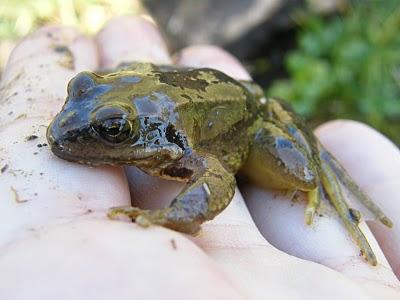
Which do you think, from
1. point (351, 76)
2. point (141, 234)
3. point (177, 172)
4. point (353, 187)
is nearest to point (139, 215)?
point (141, 234)

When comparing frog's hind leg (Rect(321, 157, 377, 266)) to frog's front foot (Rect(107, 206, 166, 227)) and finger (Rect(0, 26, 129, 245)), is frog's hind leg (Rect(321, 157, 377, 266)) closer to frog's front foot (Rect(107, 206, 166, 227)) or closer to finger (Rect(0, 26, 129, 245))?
frog's front foot (Rect(107, 206, 166, 227))

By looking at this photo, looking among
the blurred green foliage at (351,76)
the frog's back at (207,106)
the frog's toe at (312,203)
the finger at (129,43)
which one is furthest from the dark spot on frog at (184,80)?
the blurred green foliage at (351,76)

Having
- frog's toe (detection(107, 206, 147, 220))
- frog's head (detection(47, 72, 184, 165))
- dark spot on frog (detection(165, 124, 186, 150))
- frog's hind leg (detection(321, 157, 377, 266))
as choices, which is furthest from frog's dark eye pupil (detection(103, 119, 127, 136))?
frog's hind leg (detection(321, 157, 377, 266))

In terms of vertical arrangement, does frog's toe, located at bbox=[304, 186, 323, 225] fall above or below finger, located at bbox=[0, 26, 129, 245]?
below

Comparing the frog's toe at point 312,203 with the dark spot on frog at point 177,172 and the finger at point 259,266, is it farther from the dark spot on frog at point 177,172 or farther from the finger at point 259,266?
the dark spot on frog at point 177,172

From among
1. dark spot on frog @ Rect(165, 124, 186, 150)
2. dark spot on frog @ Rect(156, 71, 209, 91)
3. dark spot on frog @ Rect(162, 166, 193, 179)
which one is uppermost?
dark spot on frog @ Rect(156, 71, 209, 91)

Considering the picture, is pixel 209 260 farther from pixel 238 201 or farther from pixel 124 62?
pixel 124 62
